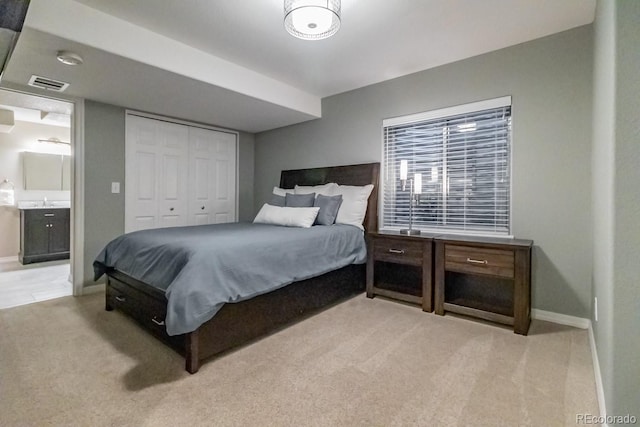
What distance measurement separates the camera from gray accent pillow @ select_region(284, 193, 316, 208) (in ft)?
11.5

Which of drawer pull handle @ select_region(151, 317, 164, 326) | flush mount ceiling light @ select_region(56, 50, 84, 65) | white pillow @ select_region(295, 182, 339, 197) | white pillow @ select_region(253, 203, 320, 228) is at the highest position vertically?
flush mount ceiling light @ select_region(56, 50, 84, 65)

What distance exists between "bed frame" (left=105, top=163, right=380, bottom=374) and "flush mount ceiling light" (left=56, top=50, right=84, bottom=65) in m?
1.70

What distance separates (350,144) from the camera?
12.6 ft

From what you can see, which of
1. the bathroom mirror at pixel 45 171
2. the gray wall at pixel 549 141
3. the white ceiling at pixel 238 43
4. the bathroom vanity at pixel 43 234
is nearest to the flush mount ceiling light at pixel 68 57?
the white ceiling at pixel 238 43

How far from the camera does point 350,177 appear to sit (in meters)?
3.76

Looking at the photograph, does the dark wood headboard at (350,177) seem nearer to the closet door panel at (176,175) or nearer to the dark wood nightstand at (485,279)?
the dark wood nightstand at (485,279)

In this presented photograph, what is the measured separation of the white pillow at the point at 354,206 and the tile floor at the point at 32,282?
124 inches

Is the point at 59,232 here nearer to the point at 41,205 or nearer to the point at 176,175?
the point at 41,205

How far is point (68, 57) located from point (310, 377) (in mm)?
2853

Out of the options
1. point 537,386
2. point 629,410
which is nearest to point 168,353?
point 537,386

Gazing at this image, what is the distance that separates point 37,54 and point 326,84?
103 inches

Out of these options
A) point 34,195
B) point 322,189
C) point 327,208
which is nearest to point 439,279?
point 327,208

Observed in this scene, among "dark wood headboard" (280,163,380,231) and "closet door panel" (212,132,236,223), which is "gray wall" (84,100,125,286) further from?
"dark wood headboard" (280,163,380,231)

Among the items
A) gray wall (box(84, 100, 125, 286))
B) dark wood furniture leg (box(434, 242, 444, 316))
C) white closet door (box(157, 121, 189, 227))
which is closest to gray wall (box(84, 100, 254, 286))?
gray wall (box(84, 100, 125, 286))
